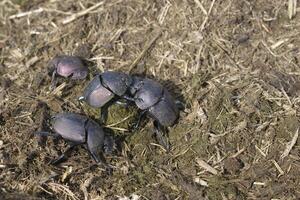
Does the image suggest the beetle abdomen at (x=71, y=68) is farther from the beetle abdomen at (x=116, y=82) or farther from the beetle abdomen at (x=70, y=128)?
the beetle abdomen at (x=70, y=128)

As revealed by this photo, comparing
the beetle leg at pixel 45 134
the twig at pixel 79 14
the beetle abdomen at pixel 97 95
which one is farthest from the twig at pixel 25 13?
the beetle leg at pixel 45 134

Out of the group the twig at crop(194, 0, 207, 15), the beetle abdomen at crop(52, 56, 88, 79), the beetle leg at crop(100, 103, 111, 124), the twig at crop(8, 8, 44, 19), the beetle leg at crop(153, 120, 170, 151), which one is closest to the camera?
the beetle leg at crop(153, 120, 170, 151)

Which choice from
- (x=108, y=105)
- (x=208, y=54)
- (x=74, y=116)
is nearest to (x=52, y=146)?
(x=74, y=116)

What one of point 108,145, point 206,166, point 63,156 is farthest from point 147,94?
point 63,156

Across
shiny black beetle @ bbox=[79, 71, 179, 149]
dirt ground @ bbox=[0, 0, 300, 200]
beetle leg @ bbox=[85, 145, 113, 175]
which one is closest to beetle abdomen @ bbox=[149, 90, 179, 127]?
shiny black beetle @ bbox=[79, 71, 179, 149]

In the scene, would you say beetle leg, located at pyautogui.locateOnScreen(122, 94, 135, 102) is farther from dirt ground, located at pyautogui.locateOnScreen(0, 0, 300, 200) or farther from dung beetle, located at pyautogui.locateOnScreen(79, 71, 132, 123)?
dirt ground, located at pyautogui.locateOnScreen(0, 0, 300, 200)

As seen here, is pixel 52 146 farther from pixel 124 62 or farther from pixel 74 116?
pixel 124 62

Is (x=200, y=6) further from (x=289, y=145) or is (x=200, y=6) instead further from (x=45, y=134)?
(x=45, y=134)
